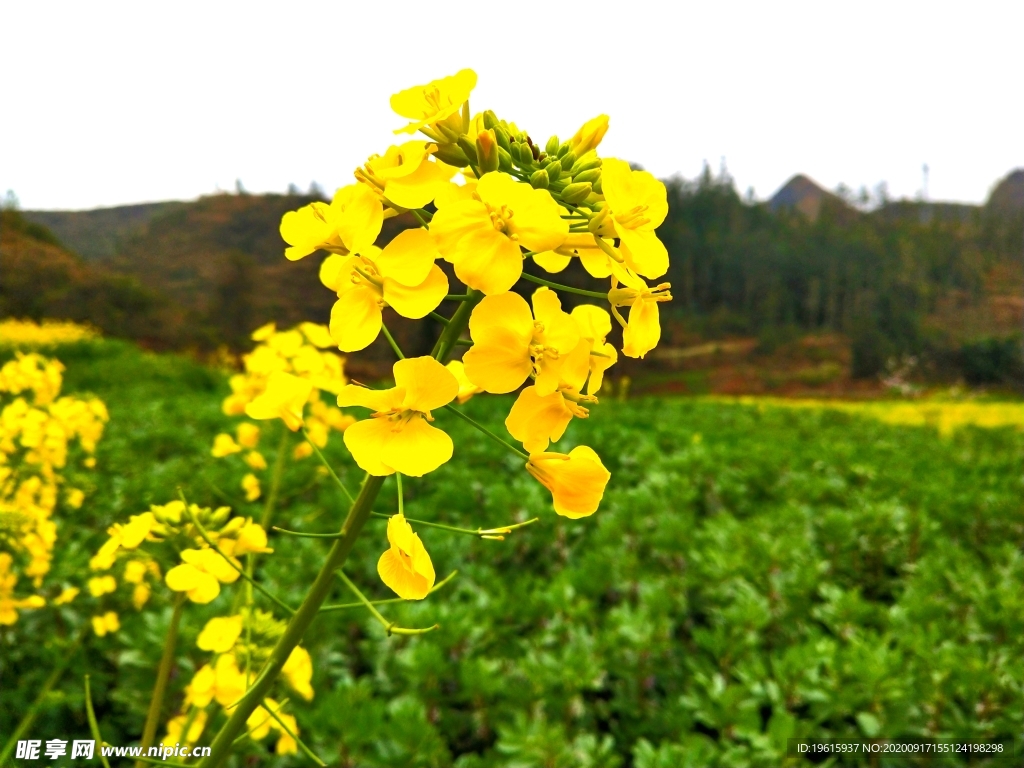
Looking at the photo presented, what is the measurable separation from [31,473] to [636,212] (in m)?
2.29

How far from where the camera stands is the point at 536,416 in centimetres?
76

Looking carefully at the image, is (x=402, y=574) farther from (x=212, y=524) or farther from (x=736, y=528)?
(x=736, y=528)

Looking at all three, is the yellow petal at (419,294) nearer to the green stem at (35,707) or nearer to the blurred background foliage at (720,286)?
the green stem at (35,707)

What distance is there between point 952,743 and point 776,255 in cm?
3087

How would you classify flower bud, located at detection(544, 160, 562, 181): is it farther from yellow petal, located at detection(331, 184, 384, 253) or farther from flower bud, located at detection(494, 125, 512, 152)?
yellow petal, located at detection(331, 184, 384, 253)

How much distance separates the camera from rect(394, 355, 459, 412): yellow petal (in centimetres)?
71

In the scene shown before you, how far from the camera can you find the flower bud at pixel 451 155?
83 cm

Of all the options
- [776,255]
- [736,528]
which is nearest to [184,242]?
[736,528]

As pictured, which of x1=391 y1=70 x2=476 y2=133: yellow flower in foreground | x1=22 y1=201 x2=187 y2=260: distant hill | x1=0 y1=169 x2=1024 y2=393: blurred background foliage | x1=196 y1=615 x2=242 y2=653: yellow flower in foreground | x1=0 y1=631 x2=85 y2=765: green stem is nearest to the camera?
x1=391 y1=70 x2=476 y2=133: yellow flower in foreground

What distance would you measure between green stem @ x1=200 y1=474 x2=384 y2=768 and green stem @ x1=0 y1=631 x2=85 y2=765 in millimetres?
737

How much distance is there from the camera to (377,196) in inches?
30.4

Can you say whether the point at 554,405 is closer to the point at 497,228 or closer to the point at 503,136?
the point at 497,228

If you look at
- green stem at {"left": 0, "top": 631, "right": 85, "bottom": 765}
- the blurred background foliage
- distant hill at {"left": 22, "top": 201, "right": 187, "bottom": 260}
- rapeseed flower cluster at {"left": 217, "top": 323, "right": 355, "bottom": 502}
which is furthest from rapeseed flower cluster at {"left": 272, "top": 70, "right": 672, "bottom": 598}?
distant hill at {"left": 22, "top": 201, "right": 187, "bottom": 260}

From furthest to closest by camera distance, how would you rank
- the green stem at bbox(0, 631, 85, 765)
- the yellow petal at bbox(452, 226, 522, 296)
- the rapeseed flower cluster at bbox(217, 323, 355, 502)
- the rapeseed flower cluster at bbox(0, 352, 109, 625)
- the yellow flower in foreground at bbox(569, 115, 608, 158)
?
the rapeseed flower cluster at bbox(0, 352, 109, 625)
the rapeseed flower cluster at bbox(217, 323, 355, 502)
the green stem at bbox(0, 631, 85, 765)
the yellow flower in foreground at bbox(569, 115, 608, 158)
the yellow petal at bbox(452, 226, 522, 296)
